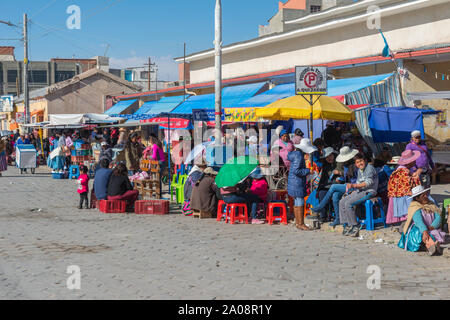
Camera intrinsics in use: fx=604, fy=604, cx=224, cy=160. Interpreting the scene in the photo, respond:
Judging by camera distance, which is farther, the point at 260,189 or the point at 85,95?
the point at 85,95

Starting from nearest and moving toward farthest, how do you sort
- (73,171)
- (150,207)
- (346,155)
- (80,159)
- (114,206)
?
(346,155) → (150,207) → (114,206) → (80,159) → (73,171)

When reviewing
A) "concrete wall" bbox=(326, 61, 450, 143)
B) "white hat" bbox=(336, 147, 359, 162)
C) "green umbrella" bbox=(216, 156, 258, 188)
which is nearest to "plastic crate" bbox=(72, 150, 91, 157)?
"concrete wall" bbox=(326, 61, 450, 143)

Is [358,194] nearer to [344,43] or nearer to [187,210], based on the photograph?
[187,210]

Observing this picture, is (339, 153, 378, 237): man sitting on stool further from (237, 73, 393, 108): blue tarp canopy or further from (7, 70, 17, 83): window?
(7, 70, 17, 83): window

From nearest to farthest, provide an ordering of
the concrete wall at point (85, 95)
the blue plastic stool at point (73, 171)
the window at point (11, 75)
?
the blue plastic stool at point (73, 171), the concrete wall at point (85, 95), the window at point (11, 75)

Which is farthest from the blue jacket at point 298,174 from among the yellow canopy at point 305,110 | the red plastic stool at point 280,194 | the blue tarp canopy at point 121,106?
the blue tarp canopy at point 121,106

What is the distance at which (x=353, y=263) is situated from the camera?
8.62 m

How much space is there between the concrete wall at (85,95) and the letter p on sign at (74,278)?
42341 millimetres

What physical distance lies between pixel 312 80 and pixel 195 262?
204 inches

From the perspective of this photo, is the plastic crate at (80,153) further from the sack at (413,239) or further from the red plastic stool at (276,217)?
the sack at (413,239)

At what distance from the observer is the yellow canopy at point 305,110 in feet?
43.2

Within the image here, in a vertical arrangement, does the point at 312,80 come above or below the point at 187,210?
above

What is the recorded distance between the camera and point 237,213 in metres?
12.7

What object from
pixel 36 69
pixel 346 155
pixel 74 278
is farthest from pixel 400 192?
pixel 36 69
